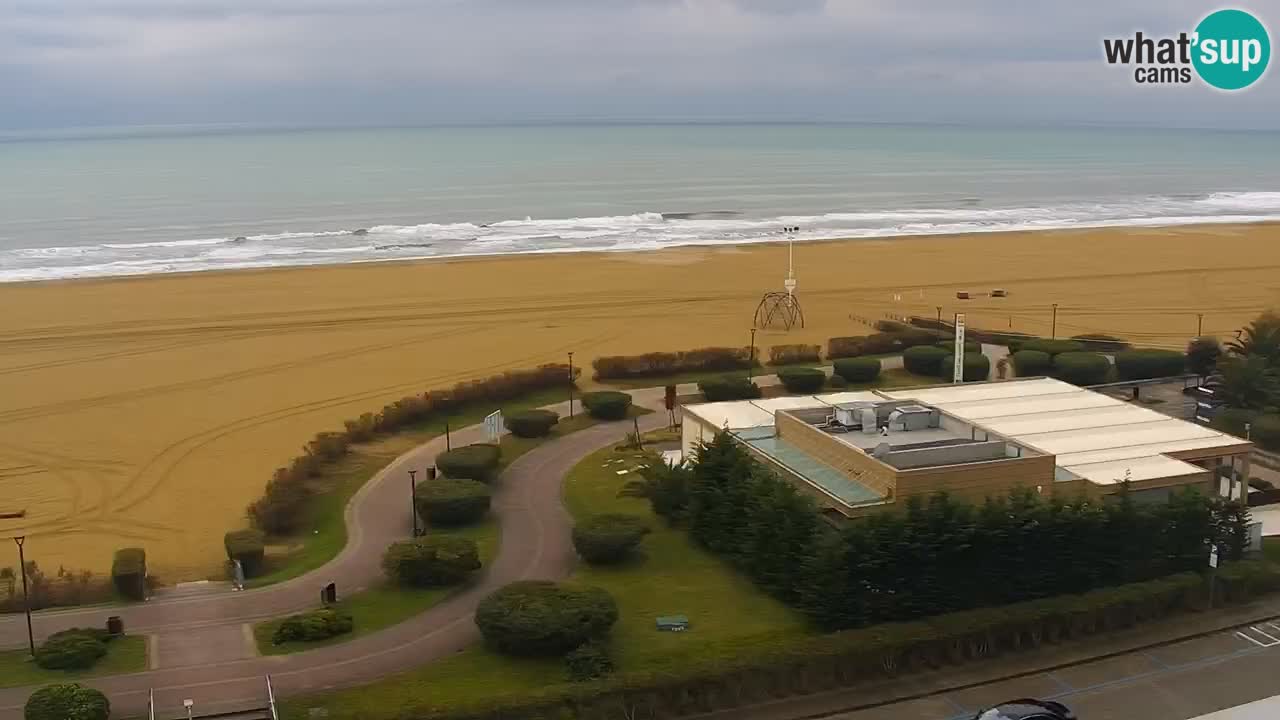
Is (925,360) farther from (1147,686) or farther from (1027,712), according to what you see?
(1027,712)

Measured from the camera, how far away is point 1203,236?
78.4 metres

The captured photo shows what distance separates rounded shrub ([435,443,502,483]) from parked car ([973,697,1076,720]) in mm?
13858

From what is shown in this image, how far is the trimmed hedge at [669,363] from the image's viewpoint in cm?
3806

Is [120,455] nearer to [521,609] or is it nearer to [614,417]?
[614,417]

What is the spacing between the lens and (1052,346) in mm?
39562

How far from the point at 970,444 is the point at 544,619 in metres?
8.88

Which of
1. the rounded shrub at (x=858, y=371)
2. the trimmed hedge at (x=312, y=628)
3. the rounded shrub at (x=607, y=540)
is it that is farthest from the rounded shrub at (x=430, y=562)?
the rounded shrub at (x=858, y=371)

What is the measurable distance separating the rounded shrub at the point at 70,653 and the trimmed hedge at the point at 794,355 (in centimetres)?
2565

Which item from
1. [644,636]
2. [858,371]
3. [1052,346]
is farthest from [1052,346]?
[644,636]

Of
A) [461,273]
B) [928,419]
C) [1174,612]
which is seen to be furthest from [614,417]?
[461,273]

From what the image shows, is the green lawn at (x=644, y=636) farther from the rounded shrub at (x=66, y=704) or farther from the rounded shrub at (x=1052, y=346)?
the rounded shrub at (x=1052, y=346)

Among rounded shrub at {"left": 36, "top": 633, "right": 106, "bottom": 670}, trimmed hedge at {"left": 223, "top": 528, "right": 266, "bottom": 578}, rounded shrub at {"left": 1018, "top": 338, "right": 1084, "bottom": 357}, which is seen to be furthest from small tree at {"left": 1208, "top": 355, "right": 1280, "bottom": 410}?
rounded shrub at {"left": 36, "top": 633, "right": 106, "bottom": 670}

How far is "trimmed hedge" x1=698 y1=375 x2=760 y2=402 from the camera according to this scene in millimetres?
34250

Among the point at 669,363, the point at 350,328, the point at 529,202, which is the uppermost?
the point at 529,202
